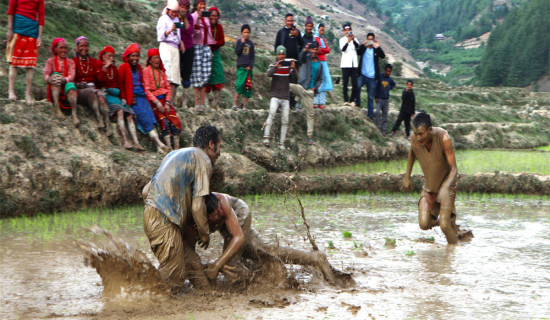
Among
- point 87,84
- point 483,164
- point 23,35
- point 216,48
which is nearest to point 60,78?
point 87,84

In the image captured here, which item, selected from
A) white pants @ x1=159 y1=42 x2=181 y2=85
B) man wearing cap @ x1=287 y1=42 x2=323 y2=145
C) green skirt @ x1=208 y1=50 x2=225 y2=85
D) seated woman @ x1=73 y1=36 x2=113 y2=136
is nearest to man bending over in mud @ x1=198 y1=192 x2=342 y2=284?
seated woman @ x1=73 y1=36 x2=113 y2=136

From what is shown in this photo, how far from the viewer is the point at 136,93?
988 centimetres

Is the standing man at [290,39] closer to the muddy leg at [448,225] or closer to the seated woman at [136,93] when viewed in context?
the seated woman at [136,93]

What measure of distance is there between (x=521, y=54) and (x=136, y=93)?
7087cm

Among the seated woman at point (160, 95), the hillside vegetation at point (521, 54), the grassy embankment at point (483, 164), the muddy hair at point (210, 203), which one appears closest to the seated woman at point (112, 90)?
the seated woman at point (160, 95)

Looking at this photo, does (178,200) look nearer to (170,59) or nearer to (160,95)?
(160,95)

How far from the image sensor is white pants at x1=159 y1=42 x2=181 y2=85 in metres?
10.8

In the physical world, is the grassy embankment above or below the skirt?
below

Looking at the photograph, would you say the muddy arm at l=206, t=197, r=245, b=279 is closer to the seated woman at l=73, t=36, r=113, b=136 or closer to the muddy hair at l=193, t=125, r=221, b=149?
the muddy hair at l=193, t=125, r=221, b=149

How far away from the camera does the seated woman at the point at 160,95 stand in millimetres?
9992

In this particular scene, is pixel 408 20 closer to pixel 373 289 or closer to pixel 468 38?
pixel 468 38

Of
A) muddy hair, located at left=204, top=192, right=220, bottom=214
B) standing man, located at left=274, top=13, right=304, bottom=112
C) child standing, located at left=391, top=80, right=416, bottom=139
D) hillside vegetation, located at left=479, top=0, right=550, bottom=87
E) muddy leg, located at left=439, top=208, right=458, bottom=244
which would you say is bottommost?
muddy leg, located at left=439, top=208, right=458, bottom=244

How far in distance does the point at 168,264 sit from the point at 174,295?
26 centimetres

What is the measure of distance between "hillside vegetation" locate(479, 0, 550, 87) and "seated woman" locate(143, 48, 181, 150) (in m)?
67.5
